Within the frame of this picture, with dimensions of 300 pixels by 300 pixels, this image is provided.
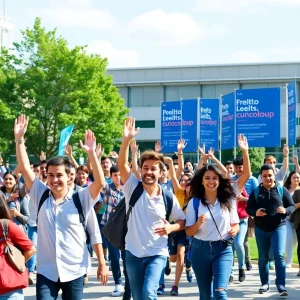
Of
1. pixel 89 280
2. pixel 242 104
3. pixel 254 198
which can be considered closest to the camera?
pixel 254 198

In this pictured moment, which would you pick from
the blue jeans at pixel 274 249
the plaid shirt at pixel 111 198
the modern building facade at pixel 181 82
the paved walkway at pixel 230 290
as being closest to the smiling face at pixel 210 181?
the blue jeans at pixel 274 249

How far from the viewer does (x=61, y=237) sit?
6.07 m

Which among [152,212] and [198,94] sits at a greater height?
[198,94]

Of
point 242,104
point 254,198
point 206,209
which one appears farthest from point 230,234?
point 242,104

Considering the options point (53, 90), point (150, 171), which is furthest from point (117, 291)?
point (53, 90)

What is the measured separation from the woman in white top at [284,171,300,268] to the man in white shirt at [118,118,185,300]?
6.05 metres

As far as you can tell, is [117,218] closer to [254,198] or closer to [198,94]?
[254,198]

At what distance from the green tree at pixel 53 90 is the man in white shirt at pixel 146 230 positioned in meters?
36.0

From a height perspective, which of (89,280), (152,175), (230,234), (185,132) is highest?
(185,132)

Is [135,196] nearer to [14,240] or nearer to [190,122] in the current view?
[14,240]

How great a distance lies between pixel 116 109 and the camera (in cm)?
4509

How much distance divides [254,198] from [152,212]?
3.75 m

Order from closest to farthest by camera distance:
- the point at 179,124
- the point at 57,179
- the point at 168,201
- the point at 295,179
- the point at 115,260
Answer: the point at 57,179, the point at 168,201, the point at 115,260, the point at 295,179, the point at 179,124

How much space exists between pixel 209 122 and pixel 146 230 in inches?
866
